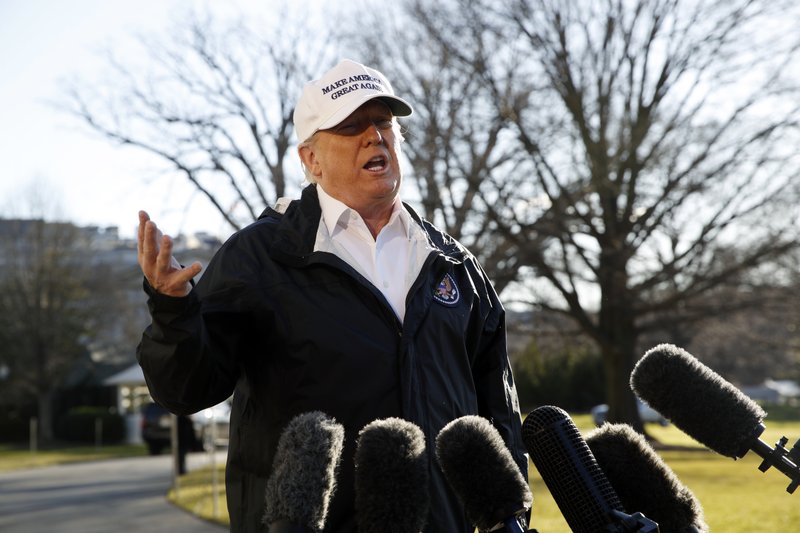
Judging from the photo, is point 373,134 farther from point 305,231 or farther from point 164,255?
point 164,255

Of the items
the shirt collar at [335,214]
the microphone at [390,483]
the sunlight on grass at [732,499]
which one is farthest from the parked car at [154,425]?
the microphone at [390,483]

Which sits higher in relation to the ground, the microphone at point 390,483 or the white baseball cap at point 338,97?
the white baseball cap at point 338,97

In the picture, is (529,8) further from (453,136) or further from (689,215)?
(689,215)

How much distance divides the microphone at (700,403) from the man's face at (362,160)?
113cm

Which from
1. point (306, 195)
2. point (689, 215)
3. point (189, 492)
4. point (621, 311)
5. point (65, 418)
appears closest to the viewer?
point (306, 195)

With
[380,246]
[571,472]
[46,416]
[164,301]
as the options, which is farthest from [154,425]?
[571,472]

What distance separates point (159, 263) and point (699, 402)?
1381 mm

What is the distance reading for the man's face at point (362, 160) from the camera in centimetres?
369

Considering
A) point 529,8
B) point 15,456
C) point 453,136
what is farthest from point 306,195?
point 15,456

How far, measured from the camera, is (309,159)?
151 inches

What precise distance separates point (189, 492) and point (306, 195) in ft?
53.0

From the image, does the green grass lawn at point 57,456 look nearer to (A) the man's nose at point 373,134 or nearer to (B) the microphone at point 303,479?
(A) the man's nose at point 373,134

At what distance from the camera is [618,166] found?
2353 cm

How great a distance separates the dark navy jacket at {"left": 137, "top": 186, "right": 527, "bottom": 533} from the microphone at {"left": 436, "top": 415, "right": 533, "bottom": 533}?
0.83 metres
